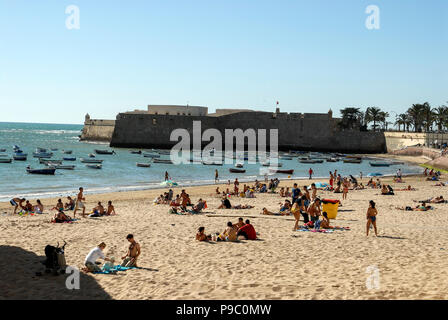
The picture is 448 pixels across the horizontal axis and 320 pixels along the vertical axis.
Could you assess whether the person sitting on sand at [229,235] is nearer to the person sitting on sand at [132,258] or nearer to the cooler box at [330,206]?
the person sitting on sand at [132,258]

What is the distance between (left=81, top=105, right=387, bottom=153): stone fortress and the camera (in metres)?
90.4

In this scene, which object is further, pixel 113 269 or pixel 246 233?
pixel 246 233

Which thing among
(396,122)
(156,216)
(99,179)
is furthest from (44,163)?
(396,122)

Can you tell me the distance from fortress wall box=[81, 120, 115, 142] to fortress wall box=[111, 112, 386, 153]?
18564mm

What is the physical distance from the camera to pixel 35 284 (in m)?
8.78

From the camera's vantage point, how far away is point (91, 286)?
28.7ft

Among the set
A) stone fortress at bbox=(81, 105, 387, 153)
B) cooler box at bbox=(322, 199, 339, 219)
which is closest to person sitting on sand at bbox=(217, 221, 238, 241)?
cooler box at bbox=(322, 199, 339, 219)

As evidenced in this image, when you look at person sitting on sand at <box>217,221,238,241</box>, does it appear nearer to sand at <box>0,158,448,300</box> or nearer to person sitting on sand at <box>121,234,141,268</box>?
sand at <box>0,158,448,300</box>

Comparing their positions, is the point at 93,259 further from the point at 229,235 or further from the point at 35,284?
the point at 229,235

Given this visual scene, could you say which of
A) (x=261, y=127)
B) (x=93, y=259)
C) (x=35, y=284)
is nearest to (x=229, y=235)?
(x=93, y=259)

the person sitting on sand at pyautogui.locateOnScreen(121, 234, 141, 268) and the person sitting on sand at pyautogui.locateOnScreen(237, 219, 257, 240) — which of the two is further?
the person sitting on sand at pyautogui.locateOnScreen(237, 219, 257, 240)

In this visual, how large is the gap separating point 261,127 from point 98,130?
4630 centimetres

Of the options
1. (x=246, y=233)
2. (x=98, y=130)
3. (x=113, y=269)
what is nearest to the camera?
(x=113, y=269)

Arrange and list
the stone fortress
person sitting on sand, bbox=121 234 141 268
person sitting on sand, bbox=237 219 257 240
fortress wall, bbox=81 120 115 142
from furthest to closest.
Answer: fortress wall, bbox=81 120 115 142 < the stone fortress < person sitting on sand, bbox=237 219 257 240 < person sitting on sand, bbox=121 234 141 268
